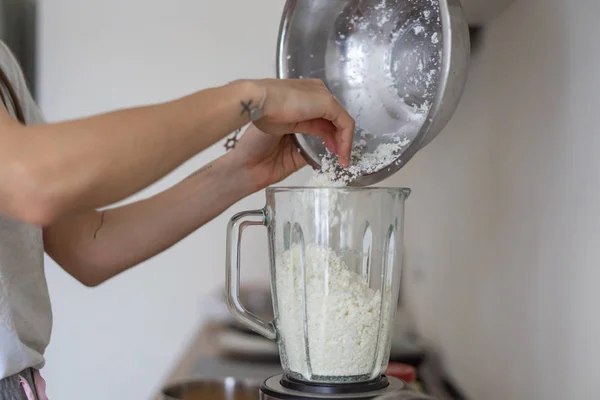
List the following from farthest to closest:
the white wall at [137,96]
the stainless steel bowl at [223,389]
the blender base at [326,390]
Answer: the white wall at [137,96], the stainless steel bowl at [223,389], the blender base at [326,390]

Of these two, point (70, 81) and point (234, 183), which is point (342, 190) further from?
point (70, 81)

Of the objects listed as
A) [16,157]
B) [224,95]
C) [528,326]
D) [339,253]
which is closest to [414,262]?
[528,326]

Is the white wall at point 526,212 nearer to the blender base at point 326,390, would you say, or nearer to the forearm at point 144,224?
the blender base at point 326,390

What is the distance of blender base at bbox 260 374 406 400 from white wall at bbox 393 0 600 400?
20cm

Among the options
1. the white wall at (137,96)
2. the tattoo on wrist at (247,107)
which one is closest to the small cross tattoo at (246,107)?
the tattoo on wrist at (247,107)

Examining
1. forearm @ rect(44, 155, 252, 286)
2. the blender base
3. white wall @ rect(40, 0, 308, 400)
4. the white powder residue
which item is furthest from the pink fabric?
white wall @ rect(40, 0, 308, 400)

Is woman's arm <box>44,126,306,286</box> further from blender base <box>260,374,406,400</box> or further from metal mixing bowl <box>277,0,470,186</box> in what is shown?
blender base <box>260,374,406,400</box>

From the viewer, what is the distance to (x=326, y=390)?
638 millimetres

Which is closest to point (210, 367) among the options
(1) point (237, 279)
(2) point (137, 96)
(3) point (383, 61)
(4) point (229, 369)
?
(4) point (229, 369)

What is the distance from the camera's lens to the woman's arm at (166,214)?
33.9 inches

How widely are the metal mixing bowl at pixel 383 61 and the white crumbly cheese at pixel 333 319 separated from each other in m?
0.12

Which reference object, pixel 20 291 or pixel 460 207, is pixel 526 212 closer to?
pixel 460 207

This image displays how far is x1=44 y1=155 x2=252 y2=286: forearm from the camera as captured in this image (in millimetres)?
861

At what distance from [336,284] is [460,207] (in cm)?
56
